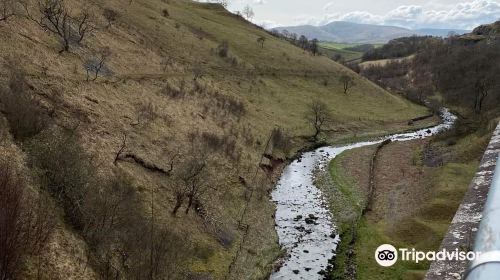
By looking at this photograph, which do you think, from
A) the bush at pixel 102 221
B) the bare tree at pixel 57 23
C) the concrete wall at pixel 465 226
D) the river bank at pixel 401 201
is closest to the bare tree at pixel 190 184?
the bush at pixel 102 221

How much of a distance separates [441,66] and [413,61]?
135 ft

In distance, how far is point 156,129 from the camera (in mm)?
41469

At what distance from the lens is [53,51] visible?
148 ft

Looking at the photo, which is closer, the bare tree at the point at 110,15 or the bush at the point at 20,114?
the bush at the point at 20,114

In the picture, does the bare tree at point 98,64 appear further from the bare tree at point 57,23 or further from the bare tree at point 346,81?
the bare tree at point 346,81

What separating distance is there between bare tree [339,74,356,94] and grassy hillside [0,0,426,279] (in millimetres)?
14939

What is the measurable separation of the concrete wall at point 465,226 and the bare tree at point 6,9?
44485mm

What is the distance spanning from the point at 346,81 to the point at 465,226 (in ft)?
310

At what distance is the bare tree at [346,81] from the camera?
334 feet

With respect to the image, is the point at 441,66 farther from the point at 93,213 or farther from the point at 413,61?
the point at 93,213

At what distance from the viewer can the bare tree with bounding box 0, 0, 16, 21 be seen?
142ft

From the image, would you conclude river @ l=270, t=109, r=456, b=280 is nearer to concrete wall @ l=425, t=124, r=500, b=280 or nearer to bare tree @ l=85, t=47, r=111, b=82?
concrete wall @ l=425, t=124, r=500, b=280

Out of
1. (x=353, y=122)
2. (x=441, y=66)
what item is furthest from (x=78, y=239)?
(x=441, y=66)

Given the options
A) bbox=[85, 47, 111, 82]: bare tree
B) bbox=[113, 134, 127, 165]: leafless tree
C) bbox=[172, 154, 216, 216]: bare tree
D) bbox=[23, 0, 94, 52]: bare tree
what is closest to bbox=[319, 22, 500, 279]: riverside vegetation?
bbox=[172, 154, 216, 216]: bare tree
